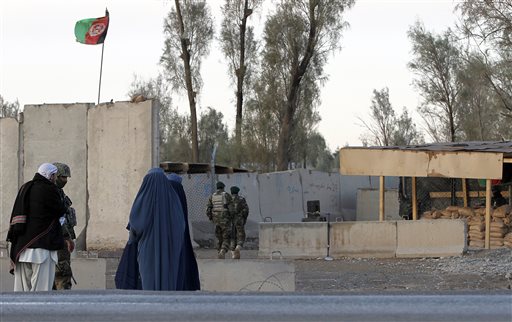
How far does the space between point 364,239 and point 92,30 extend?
1338 centimetres

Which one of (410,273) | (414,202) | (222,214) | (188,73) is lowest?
(410,273)

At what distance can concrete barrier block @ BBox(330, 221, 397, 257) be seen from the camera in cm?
2034

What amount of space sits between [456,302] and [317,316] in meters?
0.48

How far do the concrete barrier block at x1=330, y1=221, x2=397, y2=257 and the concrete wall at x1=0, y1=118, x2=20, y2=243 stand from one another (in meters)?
8.84

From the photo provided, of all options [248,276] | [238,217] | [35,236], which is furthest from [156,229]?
[238,217]

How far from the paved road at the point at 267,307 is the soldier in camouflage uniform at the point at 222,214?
14951mm

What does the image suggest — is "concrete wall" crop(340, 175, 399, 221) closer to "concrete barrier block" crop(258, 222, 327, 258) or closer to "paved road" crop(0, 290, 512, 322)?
"concrete barrier block" crop(258, 222, 327, 258)

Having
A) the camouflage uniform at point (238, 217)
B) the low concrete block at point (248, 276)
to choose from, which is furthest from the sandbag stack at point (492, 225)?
the low concrete block at point (248, 276)

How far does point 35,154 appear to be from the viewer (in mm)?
24500

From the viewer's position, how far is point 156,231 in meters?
8.18

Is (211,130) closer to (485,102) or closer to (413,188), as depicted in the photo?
(485,102)

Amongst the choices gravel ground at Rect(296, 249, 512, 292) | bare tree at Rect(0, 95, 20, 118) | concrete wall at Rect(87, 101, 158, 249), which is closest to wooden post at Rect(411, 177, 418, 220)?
gravel ground at Rect(296, 249, 512, 292)

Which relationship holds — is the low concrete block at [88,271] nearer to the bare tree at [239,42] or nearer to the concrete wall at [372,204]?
the concrete wall at [372,204]

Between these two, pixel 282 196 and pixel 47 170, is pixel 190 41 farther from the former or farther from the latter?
pixel 47 170
